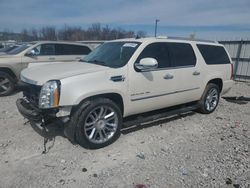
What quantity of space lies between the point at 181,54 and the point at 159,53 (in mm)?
653

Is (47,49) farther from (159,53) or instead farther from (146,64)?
(146,64)

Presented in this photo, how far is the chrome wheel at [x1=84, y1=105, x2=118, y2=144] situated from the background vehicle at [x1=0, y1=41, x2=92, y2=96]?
14.9ft

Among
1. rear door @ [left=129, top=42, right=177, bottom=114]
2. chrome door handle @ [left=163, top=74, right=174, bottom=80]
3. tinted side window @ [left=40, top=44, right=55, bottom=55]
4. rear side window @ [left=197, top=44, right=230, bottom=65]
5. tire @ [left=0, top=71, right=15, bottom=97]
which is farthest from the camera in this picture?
tinted side window @ [left=40, top=44, right=55, bottom=55]

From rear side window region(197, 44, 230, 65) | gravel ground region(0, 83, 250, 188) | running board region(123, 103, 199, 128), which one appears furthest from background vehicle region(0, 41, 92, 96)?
rear side window region(197, 44, 230, 65)

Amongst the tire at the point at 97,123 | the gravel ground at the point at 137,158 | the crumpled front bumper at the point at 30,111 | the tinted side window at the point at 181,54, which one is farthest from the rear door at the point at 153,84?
the crumpled front bumper at the point at 30,111

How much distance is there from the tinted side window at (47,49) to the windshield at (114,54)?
3.70 m

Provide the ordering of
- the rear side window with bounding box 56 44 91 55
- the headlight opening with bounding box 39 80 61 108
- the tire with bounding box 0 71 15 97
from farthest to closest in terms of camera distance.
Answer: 1. the rear side window with bounding box 56 44 91 55
2. the tire with bounding box 0 71 15 97
3. the headlight opening with bounding box 39 80 61 108

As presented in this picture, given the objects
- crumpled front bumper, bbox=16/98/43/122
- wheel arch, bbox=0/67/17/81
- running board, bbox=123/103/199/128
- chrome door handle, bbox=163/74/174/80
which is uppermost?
chrome door handle, bbox=163/74/174/80

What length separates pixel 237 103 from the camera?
23.0 ft

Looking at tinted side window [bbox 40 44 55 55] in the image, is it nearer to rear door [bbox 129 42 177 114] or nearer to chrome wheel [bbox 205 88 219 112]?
rear door [bbox 129 42 177 114]

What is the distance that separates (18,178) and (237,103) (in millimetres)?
6620

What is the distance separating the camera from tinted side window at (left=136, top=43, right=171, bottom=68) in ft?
13.6

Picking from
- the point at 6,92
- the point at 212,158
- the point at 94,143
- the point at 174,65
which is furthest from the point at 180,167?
the point at 6,92

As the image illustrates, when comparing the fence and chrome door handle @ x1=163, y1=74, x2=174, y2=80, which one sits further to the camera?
the fence
